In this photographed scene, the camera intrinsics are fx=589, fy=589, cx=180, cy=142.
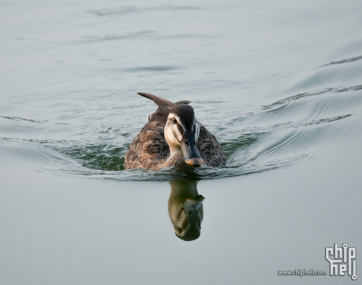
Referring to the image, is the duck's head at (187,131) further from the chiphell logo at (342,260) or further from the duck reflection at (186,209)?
the chiphell logo at (342,260)

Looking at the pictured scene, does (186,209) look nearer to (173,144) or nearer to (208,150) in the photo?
(173,144)

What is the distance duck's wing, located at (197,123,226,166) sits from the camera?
902 cm

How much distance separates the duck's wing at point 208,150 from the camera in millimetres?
9023

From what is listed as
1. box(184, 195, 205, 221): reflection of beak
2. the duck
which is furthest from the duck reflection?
the duck

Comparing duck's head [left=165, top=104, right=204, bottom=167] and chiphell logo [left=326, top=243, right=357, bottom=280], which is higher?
duck's head [left=165, top=104, right=204, bottom=167]

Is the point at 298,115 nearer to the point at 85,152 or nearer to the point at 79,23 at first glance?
the point at 85,152

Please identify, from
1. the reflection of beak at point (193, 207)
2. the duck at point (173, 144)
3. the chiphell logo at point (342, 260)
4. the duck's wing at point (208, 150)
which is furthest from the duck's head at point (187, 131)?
the chiphell logo at point (342, 260)

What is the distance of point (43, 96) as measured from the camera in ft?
42.8

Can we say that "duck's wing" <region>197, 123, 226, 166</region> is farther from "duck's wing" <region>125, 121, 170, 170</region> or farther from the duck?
"duck's wing" <region>125, 121, 170, 170</region>

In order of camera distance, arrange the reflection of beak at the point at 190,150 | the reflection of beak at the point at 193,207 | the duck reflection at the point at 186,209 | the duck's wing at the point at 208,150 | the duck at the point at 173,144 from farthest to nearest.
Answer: the duck's wing at the point at 208,150, the duck at the point at 173,144, the reflection of beak at the point at 190,150, the reflection of beak at the point at 193,207, the duck reflection at the point at 186,209

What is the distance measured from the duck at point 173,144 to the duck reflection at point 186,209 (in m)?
0.39

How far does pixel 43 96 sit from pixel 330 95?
6181mm

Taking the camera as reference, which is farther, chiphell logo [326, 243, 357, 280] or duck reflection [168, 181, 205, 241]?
duck reflection [168, 181, 205, 241]

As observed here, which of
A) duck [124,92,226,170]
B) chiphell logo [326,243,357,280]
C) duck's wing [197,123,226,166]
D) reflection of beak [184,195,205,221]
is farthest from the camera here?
duck's wing [197,123,226,166]
